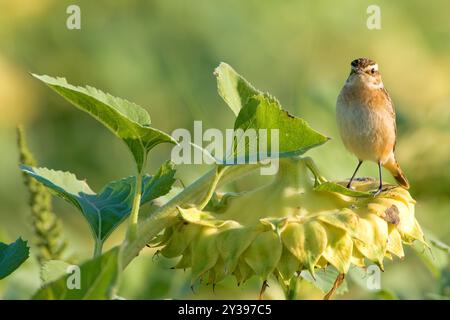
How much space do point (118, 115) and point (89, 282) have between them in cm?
29

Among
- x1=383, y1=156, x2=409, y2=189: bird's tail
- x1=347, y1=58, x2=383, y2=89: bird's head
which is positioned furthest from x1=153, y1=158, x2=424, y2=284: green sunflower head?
x1=347, y1=58, x2=383, y2=89: bird's head

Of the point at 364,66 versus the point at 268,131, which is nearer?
the point at 268,131

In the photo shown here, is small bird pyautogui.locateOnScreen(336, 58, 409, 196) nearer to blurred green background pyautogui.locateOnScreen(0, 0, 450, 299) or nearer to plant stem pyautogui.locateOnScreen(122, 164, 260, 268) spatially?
blurred green background pyautogui.locateOnScreen(0, 0, 450, 299)

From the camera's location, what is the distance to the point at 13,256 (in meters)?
1.59

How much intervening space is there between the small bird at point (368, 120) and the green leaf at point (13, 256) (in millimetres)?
1179

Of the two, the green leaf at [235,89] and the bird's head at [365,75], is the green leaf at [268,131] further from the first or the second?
the bird's head at [365,75]

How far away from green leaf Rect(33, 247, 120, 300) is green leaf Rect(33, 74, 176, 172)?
25 cm

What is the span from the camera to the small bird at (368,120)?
2639 millimetres

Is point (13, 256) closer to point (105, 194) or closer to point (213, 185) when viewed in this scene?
point (105, 194)

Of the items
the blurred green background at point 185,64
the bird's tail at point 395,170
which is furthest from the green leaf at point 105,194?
the blurred green background at point 185,64

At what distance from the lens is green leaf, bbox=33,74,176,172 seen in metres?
1.39

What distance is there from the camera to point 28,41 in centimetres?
532

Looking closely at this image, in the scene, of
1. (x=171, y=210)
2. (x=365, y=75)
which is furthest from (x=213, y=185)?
(x=365, y=75)

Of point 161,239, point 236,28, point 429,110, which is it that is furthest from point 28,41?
point 161,239
